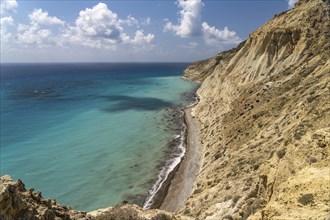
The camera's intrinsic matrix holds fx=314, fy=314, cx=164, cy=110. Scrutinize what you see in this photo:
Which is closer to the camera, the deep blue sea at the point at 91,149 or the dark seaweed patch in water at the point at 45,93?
the deep blue sea at the point at 91,149

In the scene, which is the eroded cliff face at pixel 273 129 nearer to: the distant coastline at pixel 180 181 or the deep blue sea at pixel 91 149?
the distant coastline at pixel 180 181

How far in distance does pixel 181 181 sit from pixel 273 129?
1215 cm

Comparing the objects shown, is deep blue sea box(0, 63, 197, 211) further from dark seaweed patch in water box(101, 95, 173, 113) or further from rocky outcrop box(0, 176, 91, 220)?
rocky outcrop box(0, 176, 91, 220)

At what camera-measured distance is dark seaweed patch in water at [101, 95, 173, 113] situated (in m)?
80.4

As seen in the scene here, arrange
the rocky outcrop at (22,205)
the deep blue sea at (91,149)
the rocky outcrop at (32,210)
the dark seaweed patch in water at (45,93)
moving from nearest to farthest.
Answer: the rocky outcrop at (22,205) → the rocky outcrop at (32,210) → the deep blue sea at (91,149) → the dark seaweed patch in water at (45,93)

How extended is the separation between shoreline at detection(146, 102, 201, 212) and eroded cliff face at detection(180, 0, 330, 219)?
162cm

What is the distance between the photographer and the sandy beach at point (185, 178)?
106 ft

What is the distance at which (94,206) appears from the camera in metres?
32.2

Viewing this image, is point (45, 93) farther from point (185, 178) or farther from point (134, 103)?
point (185, 178)

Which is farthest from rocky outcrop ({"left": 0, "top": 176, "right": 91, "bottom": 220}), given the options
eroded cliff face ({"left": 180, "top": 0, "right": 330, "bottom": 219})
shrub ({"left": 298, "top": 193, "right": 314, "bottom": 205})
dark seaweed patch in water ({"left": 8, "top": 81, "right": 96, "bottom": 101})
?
dark seaweed patch in water ({"left": 8, "top": 81, "right": 96, "bottom": 101})

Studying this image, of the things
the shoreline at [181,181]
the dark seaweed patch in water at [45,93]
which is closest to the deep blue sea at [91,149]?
the shoreline at [181,181]

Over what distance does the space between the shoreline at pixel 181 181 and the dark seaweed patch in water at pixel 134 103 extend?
32.3 meters

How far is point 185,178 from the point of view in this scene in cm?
3691

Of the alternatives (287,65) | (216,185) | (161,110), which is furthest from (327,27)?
(161,110)
